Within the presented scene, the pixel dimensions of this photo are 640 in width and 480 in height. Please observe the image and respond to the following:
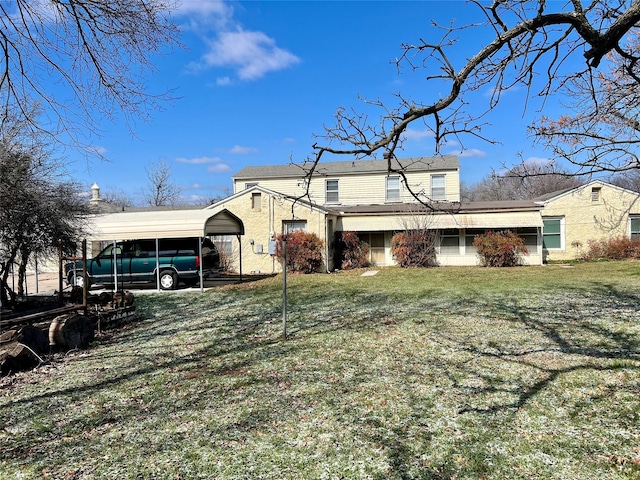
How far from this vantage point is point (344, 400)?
493 centimetres

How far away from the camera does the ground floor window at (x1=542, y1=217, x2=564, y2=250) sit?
22.7 m

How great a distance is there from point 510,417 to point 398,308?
6239 millimetres

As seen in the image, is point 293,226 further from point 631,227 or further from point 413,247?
point 631,227

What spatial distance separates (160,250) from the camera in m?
15.8

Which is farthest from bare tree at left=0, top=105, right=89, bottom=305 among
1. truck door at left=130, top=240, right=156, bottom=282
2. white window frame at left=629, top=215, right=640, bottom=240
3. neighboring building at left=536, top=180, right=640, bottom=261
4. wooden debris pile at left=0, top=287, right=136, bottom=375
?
white window frame at left=629, top=215, right=640, bottom=240

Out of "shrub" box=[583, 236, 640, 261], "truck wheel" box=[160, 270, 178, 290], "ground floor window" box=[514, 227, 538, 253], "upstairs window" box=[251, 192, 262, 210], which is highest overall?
"upstairs window" box=[251, 192, 262, 210]

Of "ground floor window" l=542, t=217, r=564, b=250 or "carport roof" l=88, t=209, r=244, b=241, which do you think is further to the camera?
"ground floor window" l=542, t=217, r=564, b=250

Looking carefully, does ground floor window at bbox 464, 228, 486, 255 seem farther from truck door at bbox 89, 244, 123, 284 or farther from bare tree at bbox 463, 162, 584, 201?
truck door at bbox 89, 244, 123, 284

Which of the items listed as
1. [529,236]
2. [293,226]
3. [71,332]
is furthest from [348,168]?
[71,332]

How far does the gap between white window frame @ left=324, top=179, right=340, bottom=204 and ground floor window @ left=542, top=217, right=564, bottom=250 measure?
12.1 meters

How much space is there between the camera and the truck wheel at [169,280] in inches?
619

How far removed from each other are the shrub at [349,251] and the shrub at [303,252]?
7.52 ft

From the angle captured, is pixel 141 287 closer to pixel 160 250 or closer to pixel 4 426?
pixel 160 250

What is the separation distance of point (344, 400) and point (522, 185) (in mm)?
5639
